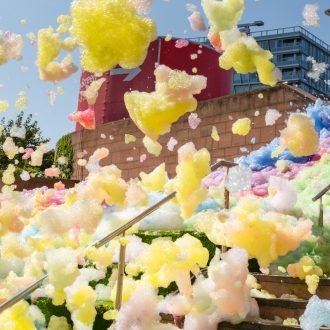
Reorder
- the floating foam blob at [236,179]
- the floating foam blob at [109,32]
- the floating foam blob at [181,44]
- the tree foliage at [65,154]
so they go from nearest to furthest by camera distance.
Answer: the floating foam blob at [109,32] → the floating foam blob at [236,179] → the floating foam blob at [181,44] → the tree foliage at [65,154]

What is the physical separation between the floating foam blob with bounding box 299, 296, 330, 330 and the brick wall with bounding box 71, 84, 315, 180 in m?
6.46

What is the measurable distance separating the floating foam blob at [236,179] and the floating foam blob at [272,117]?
3.73m

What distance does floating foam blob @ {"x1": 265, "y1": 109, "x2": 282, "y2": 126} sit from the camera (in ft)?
33.4

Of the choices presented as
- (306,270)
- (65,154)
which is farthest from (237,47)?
(65,154)

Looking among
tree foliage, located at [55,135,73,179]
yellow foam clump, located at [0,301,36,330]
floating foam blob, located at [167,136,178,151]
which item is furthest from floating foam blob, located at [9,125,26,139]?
yellow foam clump, located at [0,301,36,330]

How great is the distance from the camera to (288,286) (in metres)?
4.62

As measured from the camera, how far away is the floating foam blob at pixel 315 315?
3.69 m

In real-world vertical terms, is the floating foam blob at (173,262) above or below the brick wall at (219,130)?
below

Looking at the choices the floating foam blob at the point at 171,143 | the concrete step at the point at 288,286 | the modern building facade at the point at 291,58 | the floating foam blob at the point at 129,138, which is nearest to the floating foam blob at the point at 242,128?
the floating foam blob at the point at 171,143

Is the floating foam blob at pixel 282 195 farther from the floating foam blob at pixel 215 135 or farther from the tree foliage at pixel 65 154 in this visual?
the tree foliage at pixel 65 154

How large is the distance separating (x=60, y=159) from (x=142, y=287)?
11.8 meters

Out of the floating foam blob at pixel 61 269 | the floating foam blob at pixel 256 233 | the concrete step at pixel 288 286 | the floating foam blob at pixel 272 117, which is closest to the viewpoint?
the floating foam blob at pixel 61 269

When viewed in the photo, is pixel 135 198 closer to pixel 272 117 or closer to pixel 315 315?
pixel 315 315

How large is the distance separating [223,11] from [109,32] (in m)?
0.74
